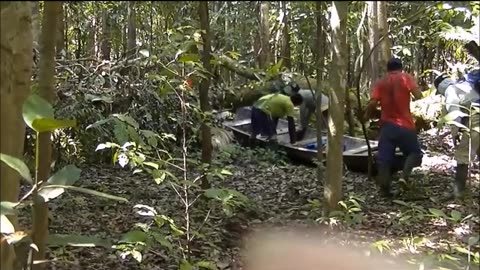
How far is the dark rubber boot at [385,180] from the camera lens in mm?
6598

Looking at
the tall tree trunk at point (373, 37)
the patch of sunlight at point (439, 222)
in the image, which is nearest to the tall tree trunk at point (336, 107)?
the patch of sunlight at point (439, 222)

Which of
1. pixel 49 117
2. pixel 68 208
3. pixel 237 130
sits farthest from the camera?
pixel 237 130

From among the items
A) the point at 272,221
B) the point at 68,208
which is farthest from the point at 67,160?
the point at 272,221

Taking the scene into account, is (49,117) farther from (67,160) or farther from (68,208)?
(67,160)

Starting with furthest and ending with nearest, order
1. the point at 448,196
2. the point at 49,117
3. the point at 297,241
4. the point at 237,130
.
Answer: the point at 237,130 → the point at 448,196 → the point at 297,241 → the point at 49,117

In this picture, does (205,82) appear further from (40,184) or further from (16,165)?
(16,165)

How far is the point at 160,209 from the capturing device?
581cm

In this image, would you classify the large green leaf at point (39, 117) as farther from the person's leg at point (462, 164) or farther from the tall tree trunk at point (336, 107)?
the person's leg at point (462, 164)

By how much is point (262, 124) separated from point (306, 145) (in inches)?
34.8

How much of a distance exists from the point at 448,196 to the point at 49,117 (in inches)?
207

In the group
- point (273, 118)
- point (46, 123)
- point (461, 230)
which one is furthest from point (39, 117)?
point (273, 118)

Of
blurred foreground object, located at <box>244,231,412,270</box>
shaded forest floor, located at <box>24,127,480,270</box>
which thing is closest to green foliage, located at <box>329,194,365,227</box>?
shaded forest floor, located at <box>24,127,480,270</box>

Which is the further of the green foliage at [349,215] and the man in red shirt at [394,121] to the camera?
the man in red shirt at [394,121]

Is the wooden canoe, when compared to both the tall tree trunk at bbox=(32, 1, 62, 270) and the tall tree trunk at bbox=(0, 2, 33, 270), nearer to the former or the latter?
the tall tree trunk at bbox=(32, 1, 62, 270)
